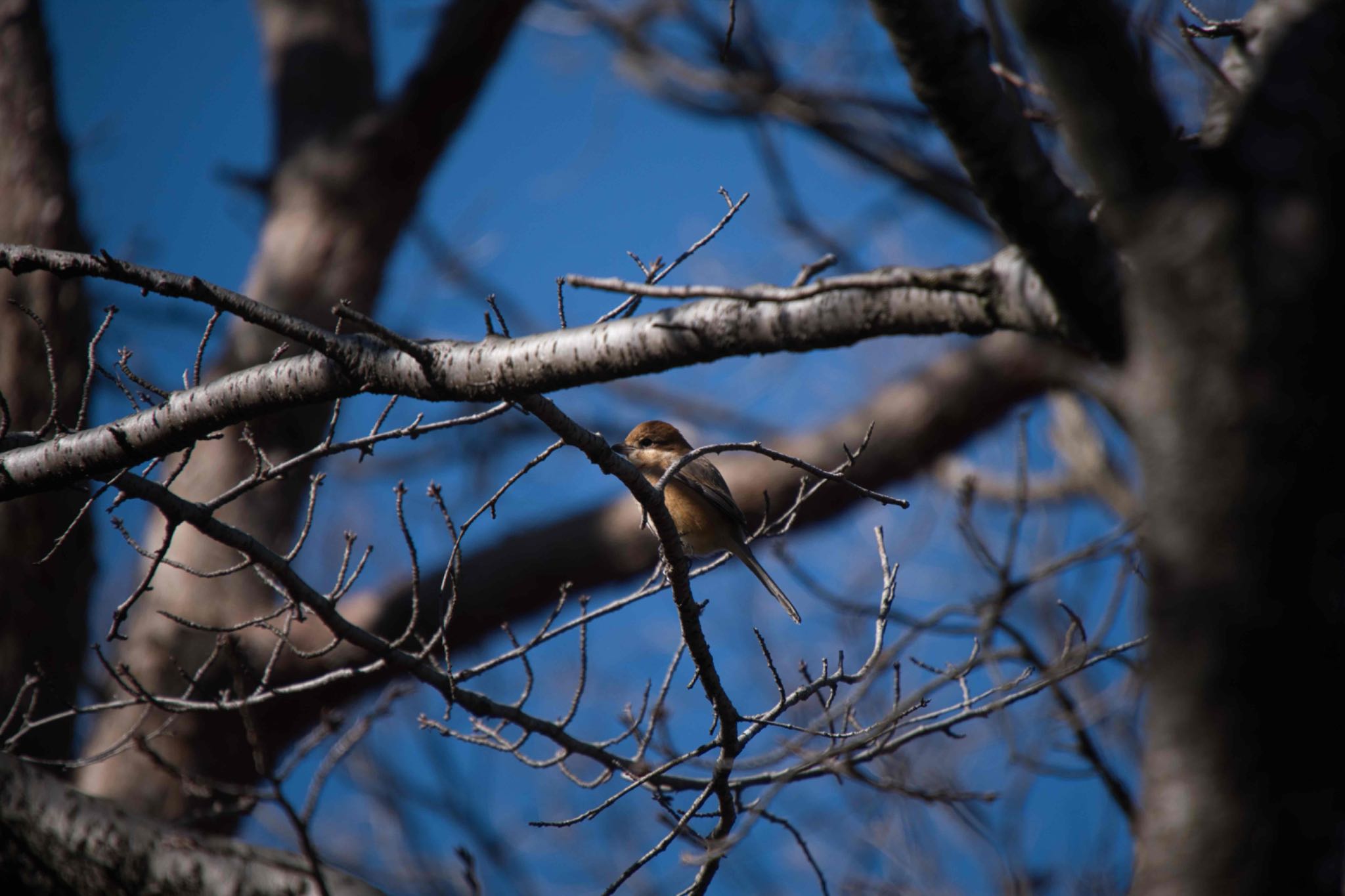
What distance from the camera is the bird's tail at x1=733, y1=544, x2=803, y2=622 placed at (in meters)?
4.91

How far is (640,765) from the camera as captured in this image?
3404mm

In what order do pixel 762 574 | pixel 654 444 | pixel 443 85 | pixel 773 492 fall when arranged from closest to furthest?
pixel 762 574 → pixel 654 444 → pixel 773 492 → pixel 443 85

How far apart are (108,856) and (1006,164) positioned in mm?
3135

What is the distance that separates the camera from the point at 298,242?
8.53m

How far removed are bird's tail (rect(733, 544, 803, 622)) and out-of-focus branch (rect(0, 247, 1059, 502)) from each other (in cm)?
257

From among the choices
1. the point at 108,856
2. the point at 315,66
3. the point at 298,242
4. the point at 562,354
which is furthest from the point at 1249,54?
the point at 315,66

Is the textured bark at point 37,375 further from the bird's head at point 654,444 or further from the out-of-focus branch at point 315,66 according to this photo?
the bird's head at point 654,444

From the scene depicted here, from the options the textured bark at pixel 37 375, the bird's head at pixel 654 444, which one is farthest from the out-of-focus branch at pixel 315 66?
the bird's head at pixel 654 444

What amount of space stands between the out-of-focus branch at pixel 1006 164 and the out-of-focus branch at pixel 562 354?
7 cm

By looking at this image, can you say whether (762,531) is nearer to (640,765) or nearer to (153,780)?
(640,765)

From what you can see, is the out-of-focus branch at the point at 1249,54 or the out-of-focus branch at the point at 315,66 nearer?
the out-of-focus branch at the point at 1249,54

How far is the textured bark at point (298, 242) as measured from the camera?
6.86 m

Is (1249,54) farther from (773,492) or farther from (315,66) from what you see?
(315,66)

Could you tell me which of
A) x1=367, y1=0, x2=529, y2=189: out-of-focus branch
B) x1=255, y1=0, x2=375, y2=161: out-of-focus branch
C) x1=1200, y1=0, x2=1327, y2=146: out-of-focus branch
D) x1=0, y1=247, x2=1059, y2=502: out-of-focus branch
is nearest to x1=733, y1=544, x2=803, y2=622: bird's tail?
x1=0, y1=247, x2=1059, y2=502: out-of-focus branch
